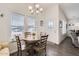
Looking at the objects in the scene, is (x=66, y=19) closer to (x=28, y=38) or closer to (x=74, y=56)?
(x=74, y=56)

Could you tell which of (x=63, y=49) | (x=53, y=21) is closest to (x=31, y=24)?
(x=53, y=21)

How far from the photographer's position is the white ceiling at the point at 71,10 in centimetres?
251

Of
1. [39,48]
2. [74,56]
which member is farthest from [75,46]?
[39,48]

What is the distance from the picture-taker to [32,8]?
99.7 inches

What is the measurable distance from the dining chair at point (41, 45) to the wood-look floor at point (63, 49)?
0.10 metres

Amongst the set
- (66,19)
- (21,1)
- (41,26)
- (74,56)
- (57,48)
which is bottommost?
(74,56)

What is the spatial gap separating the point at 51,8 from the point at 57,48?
98 centimetres

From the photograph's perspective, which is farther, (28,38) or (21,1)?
(28,38)

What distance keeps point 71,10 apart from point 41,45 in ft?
3.70

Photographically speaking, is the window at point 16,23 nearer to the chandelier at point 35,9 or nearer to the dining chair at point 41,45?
the chandelier at point 35,9

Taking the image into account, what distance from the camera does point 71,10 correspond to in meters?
2.57

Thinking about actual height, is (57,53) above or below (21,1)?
below

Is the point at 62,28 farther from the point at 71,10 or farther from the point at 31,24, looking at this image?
the point at 31,24

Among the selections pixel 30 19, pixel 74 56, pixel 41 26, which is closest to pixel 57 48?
pixel 74 56
